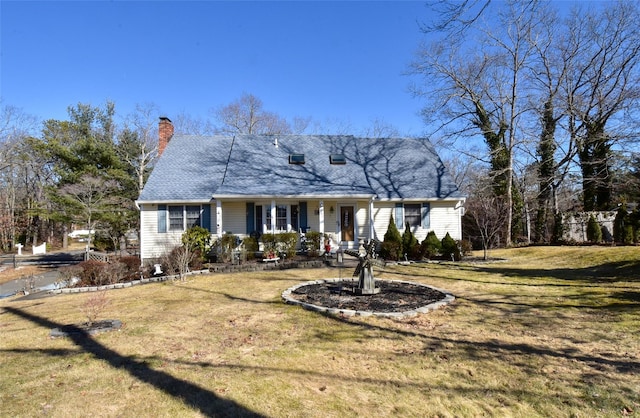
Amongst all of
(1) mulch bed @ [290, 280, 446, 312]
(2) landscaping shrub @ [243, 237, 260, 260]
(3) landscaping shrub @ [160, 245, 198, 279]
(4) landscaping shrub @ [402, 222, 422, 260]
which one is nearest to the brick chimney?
(2) landscaping shrub @ [243, 237, 260, 260]

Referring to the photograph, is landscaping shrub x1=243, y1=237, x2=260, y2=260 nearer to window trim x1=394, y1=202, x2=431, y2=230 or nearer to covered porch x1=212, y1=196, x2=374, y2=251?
covered porch x1=212, y1=196, x2=374, y2=251

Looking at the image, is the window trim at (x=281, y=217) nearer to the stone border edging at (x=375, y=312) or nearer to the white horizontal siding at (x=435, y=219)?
the white horizontal siding at (x=435, y=219)

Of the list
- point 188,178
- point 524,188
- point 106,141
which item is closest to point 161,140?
point 188,178

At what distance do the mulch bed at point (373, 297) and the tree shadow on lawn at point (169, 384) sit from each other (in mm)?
3735

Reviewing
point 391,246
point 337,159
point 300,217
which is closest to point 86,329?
point 300,217

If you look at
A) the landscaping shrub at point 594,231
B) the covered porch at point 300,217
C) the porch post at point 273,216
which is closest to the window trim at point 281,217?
the covered porch at point 300,217

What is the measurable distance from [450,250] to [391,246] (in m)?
2.81

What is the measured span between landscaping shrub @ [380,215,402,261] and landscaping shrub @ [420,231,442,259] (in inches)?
42.1

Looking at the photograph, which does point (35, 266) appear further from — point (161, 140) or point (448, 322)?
point (448, 322)

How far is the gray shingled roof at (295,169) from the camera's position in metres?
16.2

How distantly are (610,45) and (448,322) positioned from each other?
25074mm

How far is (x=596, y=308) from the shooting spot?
23.1 feet

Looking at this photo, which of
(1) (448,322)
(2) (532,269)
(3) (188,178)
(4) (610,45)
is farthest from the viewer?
(4) (610,45)

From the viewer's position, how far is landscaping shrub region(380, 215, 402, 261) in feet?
48.5
